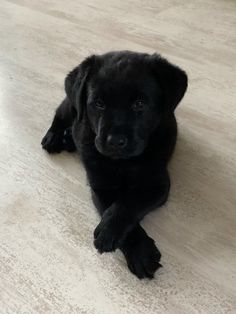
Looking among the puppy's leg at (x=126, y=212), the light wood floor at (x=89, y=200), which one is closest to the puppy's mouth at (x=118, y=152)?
the puppy's leg at (x=126, y=212)

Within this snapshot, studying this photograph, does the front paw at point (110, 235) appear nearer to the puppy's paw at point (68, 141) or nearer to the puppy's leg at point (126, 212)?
the puppy's leg at point (126, 212)

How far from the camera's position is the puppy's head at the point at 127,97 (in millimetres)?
1353

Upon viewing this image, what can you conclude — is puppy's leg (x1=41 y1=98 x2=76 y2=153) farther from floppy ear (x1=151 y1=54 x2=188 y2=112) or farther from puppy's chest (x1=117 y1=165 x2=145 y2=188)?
floppy ear (x1=151 y1=54 x2=188 y2=112)

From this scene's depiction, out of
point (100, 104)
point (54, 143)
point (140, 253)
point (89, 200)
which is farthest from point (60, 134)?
point (140, 253)

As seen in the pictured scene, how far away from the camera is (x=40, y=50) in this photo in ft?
8.32

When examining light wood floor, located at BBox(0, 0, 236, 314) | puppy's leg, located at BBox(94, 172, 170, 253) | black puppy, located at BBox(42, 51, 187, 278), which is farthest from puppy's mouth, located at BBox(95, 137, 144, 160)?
light wood floor, located at BBox(0, 0, 236, 314)

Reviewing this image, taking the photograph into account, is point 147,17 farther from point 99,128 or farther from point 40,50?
point 99,128

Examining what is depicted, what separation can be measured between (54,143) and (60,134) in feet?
0.14

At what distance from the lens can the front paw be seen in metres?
1.27

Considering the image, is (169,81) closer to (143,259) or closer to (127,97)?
(127,97)

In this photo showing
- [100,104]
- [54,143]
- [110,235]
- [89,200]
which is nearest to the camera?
[110,235]

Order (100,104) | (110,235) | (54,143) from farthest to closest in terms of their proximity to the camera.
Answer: (54,143), (100,104), (110,235)

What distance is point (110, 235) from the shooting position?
128 centimetres

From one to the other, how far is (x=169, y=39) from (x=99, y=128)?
4.48ft
